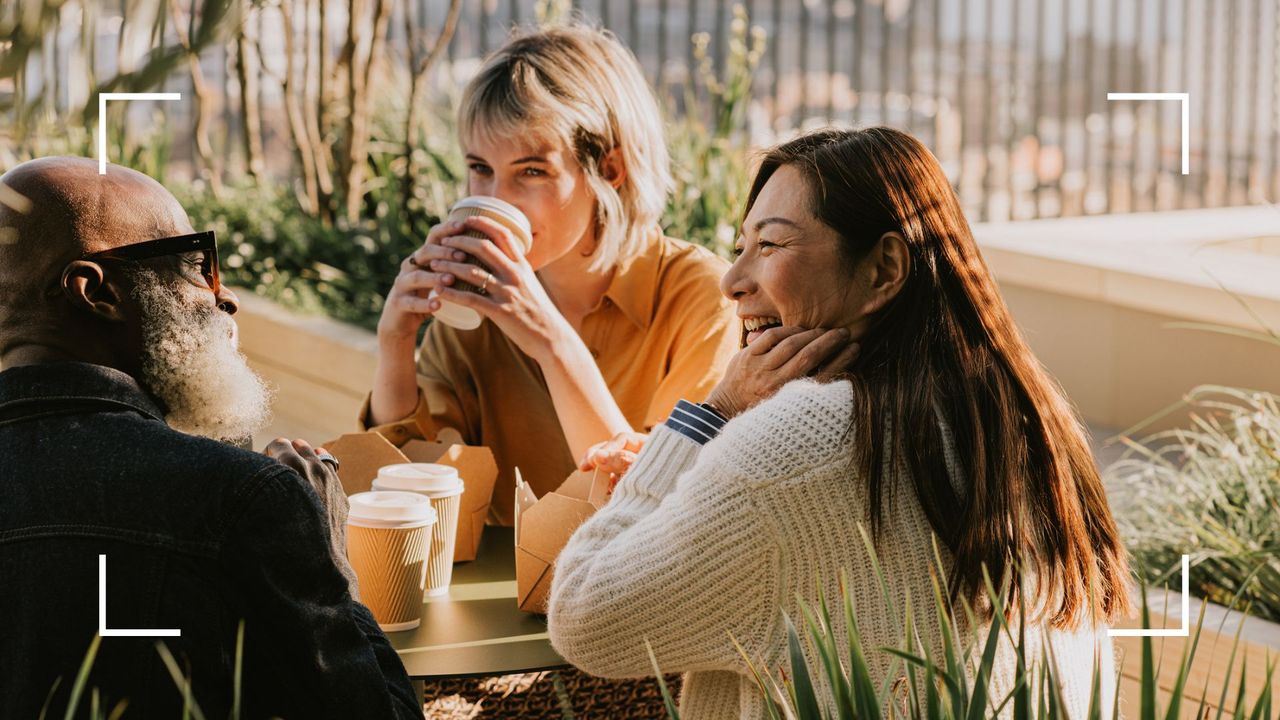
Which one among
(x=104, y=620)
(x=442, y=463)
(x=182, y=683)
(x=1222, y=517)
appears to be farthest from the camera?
(x=1222, y=517)

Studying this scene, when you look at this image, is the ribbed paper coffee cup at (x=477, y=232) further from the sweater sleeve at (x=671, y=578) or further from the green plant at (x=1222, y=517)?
the green plant at (x=1222, y=517)

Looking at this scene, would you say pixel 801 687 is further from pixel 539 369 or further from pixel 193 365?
pixel 539 369

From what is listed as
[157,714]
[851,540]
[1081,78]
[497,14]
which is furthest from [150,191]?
[1081,78]

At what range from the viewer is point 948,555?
60.4 inches

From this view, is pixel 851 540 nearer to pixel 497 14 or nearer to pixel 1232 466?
pixel 1232 466

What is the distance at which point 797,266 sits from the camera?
5.77 ft

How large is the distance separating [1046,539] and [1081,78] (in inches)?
266

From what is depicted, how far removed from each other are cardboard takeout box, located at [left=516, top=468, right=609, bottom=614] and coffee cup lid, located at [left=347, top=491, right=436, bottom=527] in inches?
5.5

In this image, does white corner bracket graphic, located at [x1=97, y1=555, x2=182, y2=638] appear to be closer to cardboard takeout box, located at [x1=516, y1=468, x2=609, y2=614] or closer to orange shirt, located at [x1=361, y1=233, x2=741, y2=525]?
cardboard takeout box, located at [x1=516, y1=468, x2=609, y2=614]

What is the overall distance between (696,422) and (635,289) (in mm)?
963

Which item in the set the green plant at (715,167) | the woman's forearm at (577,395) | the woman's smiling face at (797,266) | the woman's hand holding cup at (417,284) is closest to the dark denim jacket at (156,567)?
the woman's smiling face at (797,266)

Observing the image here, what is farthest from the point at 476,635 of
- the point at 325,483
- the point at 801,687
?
the point at 801,687

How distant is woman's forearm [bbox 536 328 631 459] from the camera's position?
243 centimetres

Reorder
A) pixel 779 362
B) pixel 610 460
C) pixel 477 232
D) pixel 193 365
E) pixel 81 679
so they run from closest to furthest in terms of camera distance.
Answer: pixel 81 679
pixel 193 365
pixel 779 362
pixel 610 460
pixel 477 232
